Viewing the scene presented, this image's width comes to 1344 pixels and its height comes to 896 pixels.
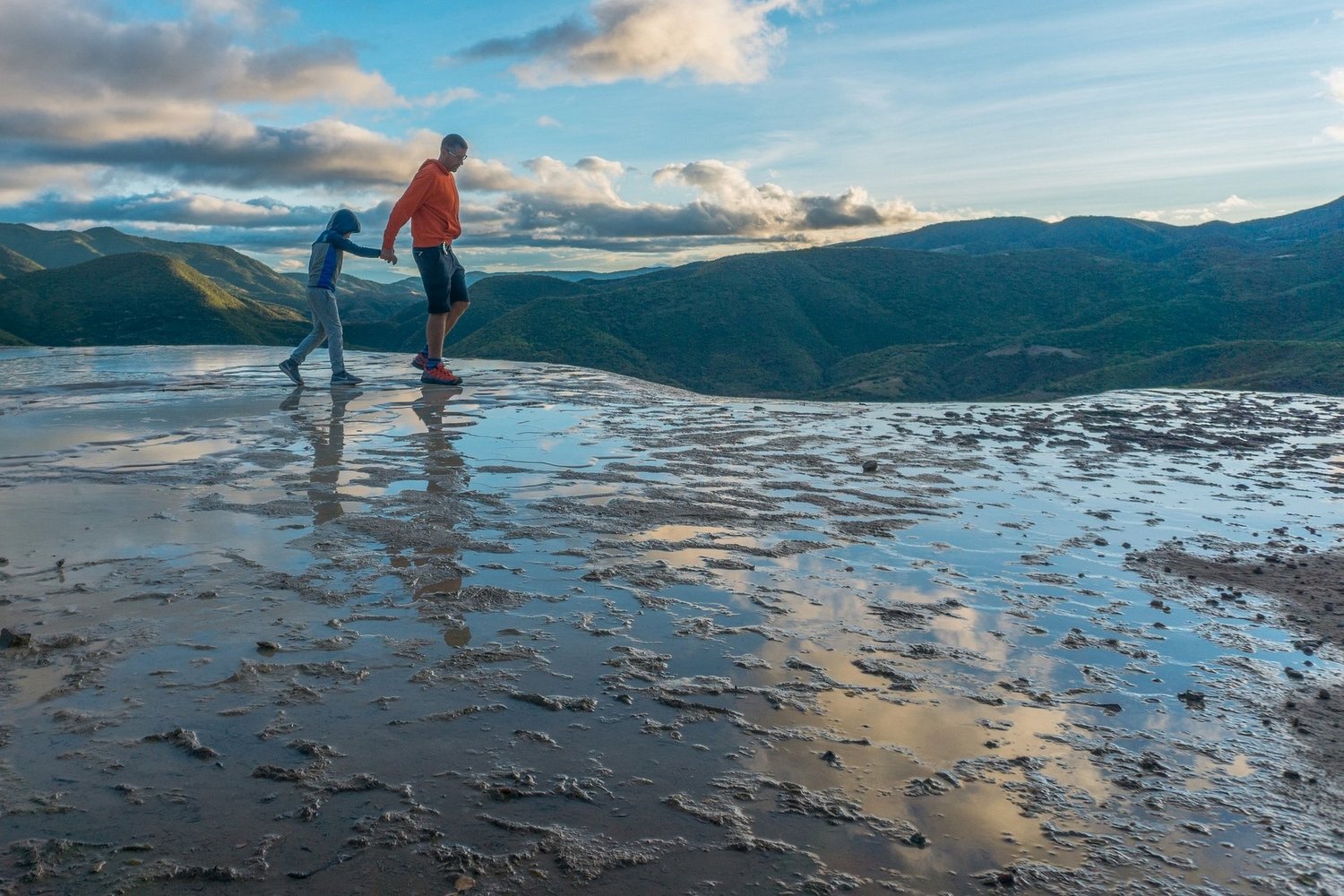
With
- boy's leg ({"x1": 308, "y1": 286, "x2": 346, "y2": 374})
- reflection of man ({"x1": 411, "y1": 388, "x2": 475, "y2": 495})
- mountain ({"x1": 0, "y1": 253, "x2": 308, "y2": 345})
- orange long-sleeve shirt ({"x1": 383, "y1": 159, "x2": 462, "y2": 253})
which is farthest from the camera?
mountain ({"x1": 0, "y1": 253, "x2": 308, "y2": 345})

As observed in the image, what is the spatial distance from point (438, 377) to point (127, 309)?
383 feet

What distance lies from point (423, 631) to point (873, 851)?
190 centimetres

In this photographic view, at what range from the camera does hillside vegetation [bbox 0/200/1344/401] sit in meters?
89.3

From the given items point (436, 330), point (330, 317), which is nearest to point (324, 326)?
point (330, 317)

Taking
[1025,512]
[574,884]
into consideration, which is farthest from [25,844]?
[1025,512]

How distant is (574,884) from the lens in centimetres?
198

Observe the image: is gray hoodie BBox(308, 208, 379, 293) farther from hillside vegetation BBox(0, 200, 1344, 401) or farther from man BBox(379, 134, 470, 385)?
hillside vegetation BBox(0, 200, 1344, 401)

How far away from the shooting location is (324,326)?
11555 millimetres

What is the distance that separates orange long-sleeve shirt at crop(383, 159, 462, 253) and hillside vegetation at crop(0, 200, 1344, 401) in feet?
204

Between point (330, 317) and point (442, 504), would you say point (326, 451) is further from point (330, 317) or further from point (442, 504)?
point (330, 317)

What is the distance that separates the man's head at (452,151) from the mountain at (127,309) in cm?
9999

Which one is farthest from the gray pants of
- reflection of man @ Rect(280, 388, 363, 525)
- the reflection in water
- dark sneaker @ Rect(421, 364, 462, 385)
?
the reflection in water

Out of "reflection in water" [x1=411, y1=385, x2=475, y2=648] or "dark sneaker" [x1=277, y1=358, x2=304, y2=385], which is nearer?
Result: "reflection in water" [x1=411, y1=385, x2=475, y2=648]

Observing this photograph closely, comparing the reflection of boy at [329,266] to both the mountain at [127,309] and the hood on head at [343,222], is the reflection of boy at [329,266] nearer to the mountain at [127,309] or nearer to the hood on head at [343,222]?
the hood on head at [343,222]
